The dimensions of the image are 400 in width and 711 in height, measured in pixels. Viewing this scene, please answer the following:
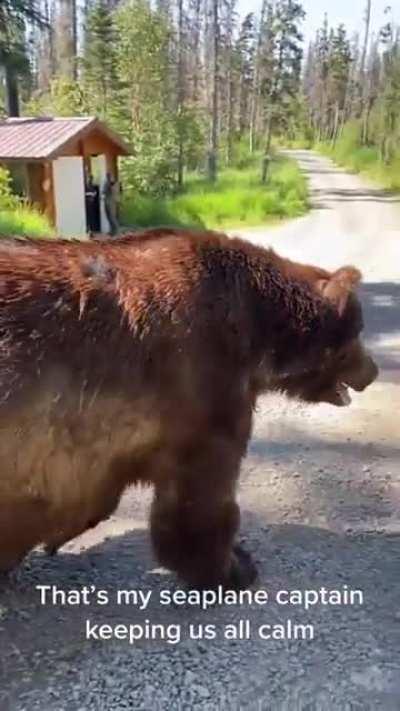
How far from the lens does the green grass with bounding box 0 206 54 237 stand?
13.8 m

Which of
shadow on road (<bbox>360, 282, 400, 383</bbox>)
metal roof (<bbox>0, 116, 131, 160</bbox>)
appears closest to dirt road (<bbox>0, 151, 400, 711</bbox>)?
shadow on road (<bbox>360, 282, 400, 383</bbox>)

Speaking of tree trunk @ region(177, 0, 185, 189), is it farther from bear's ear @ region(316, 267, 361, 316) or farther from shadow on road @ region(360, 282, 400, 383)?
bear's ear @ region(316, 267, 361, 316)

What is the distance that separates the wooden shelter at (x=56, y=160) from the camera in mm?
17391

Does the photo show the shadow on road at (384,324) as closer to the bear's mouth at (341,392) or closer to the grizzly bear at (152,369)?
the bear's mouth at (341,392)

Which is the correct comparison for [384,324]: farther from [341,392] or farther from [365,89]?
[365,89]

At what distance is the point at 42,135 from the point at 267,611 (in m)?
16.3

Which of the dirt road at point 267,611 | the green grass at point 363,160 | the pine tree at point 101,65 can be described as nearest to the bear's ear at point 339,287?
the dirt road at point 267,611

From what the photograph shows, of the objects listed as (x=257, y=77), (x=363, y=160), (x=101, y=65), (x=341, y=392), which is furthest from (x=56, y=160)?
(x=363, y=160)

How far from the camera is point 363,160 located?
45.7 metres

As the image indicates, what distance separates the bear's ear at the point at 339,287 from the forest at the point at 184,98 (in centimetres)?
636

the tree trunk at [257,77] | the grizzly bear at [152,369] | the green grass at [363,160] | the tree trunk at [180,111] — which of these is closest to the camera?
the grizzly bear at [152,369]

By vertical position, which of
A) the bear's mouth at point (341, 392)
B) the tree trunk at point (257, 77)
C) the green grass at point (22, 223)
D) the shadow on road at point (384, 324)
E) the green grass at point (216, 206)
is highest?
the tree trunk at point (257, 77)

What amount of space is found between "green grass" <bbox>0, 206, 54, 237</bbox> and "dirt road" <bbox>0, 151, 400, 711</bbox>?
925cm

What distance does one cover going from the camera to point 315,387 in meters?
3.69
